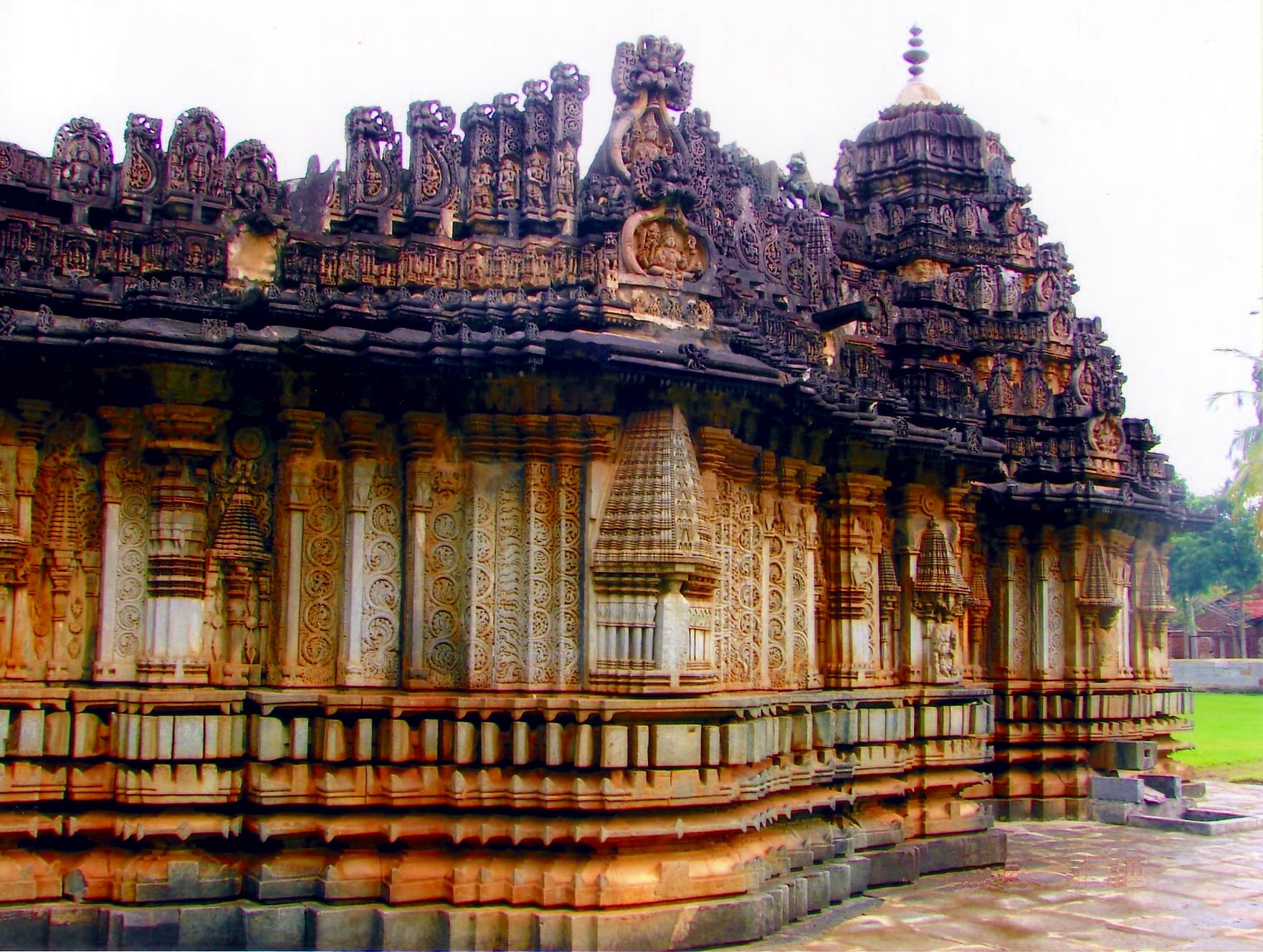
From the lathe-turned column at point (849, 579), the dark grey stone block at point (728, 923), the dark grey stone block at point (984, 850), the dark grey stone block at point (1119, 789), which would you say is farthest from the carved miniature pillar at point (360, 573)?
the dark grey stone block at point (1119, 789)

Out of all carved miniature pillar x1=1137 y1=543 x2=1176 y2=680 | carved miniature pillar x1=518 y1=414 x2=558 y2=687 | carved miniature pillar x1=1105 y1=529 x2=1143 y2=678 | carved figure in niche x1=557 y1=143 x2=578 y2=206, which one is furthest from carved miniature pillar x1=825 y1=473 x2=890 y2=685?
carved miniature pillar x1=1137 y1=543 x2=1176 y2=680

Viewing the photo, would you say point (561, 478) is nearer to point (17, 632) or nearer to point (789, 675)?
point (789, 675)

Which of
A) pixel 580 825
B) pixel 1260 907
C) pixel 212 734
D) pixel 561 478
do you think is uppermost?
pixel 561 478

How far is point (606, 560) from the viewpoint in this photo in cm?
1061

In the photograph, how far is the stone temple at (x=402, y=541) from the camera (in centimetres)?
1017

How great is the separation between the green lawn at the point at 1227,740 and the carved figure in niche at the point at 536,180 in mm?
15970

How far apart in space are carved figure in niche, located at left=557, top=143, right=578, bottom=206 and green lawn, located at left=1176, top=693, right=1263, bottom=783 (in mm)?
15823

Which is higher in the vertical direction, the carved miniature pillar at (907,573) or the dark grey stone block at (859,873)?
the carved miniature pillar at (907,573)

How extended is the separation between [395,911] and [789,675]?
14.6 feet

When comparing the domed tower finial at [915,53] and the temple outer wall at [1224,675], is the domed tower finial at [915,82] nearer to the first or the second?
the domed tower finial at [915,53]

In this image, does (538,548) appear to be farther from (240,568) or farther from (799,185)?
(799,185)

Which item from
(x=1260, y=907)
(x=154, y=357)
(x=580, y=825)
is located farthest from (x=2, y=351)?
(x=1260, y=907)

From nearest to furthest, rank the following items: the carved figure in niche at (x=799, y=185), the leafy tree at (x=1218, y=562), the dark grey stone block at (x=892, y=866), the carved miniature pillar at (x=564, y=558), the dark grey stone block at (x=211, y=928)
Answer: the dark grey stone block at (x=211, y=928)
the carved miniature pillar at (x=564, y=558)
the dark grey stone block at (x=892, y=866)
the carved figure in niche at (x=799, y=185)
the leafy tree at (x=1218, y=562)

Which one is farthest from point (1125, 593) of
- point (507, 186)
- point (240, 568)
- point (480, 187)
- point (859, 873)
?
point (240, 568)
